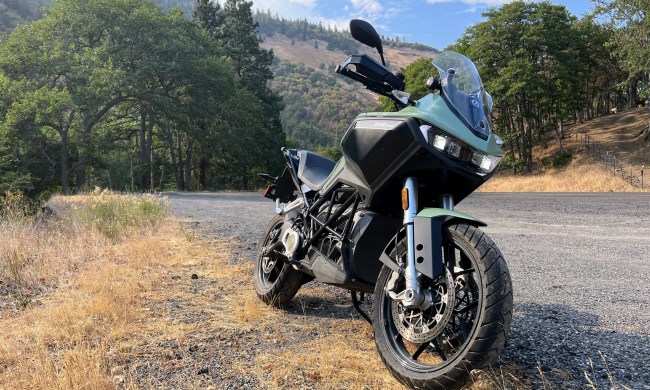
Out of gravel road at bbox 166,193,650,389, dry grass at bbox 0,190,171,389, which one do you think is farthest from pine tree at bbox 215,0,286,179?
dry grass at bbox 0,190,171,389

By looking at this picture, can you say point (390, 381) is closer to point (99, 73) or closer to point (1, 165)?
point (1, 165)

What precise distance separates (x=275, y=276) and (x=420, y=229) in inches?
81.3

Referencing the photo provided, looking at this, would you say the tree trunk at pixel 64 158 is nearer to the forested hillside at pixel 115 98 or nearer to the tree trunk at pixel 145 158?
the forested hillside at pixel 115 98

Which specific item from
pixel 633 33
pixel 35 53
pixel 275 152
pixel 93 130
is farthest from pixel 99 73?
pixel 633 33

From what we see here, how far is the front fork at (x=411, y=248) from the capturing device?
214cm

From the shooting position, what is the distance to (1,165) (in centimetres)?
2402

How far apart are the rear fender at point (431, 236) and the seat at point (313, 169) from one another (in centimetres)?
136

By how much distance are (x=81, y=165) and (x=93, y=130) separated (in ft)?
11.2

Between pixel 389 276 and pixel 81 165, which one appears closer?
pixel 389 276

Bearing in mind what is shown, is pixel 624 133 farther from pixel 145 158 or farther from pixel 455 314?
pixel 455 314

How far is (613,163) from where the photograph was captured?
32406mm

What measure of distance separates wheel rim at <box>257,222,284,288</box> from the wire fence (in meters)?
26.1

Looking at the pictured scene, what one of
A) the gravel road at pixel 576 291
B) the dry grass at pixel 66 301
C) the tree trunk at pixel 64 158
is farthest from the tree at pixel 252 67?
the dry grass at pixel 66 301

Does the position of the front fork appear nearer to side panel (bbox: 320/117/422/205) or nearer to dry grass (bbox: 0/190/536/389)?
side panel (bbox: 320/117/422/205)
